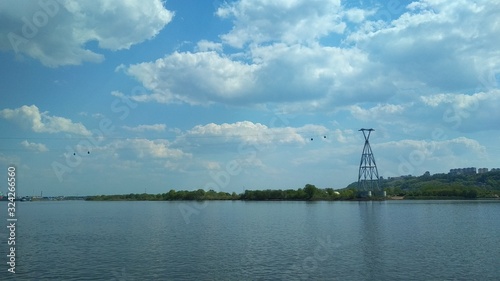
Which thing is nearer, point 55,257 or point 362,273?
point 362,273

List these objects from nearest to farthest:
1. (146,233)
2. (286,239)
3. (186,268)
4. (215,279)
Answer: (215,279), (186,268), (286,239), (146,233)

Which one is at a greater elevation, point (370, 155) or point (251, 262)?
point (370, 155)

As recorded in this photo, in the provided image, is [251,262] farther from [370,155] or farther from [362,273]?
[370,155]

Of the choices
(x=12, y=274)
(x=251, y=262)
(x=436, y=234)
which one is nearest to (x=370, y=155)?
(x=436, y=234)

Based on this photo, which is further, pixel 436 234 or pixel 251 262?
pixel 436 234

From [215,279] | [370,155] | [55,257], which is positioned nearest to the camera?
[215,279]

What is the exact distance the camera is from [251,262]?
1580 inches

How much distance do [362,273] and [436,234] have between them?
30453 mm

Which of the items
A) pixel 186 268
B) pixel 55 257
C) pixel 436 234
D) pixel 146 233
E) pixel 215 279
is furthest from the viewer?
pixel 146 233

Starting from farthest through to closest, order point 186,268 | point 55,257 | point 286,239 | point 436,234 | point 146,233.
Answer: point 146,233 → point 436,234 → point 286,239 → point 55,257 → point 186,268

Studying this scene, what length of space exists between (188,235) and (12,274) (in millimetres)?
29394

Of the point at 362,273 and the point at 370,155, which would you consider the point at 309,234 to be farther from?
the point at 370,155

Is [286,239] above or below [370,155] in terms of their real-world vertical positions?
below

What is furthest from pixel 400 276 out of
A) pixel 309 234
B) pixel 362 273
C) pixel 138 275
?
pixel 309 234
